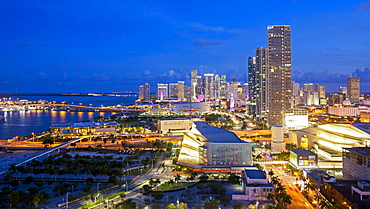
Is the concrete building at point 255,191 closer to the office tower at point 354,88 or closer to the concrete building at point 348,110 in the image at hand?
the concrete building at point 348,110

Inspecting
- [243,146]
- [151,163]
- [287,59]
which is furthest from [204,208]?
[287,59]

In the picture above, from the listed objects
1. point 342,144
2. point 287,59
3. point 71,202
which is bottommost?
point 71,202

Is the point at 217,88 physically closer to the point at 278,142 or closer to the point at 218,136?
the point at 278,142

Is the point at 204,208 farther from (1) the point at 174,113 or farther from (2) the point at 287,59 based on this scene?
(1) the point at 174,113

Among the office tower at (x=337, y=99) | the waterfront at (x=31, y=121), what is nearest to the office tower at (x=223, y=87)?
the office tower at (x=337, y=99)

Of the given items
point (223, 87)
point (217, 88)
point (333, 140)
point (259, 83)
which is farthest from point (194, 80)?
point (333, 140)
